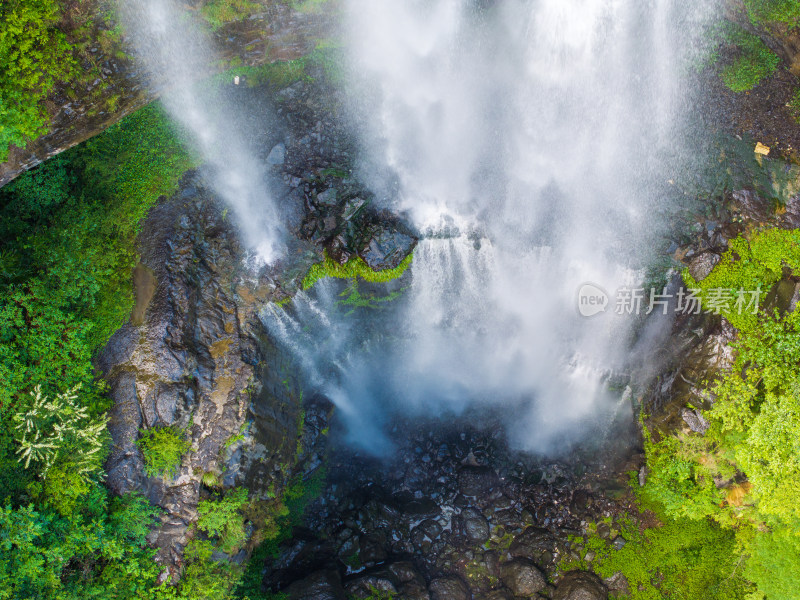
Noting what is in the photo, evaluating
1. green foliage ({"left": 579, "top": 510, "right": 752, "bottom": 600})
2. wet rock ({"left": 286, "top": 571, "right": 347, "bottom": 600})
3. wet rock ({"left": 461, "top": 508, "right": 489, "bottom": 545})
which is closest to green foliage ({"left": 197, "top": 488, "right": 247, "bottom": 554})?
wet rock ({"left": 286, "top": 571, "right": 347, "bottom": 600})

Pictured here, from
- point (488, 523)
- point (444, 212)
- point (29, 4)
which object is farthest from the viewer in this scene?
point (488, 523)

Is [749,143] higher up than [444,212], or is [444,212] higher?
[749,143]

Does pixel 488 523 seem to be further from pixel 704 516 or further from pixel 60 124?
pixel 60 124

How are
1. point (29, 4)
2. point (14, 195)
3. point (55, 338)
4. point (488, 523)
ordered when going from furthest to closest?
point (488, 523)
point (14, 195)
point (55, 338)
point (29, 4)

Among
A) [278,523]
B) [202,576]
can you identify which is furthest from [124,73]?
[278,523]

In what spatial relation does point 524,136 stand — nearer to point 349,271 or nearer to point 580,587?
point 349,271

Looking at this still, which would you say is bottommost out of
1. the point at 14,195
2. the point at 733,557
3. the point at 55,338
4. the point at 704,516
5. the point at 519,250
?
the point at 733,557

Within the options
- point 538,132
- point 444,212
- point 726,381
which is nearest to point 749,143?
point 538,132

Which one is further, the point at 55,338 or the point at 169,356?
the point at 169,356

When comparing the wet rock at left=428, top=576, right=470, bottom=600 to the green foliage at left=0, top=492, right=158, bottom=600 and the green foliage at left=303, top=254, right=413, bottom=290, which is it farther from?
the green foliage at left=303, top=254, right=413, bottom=290
